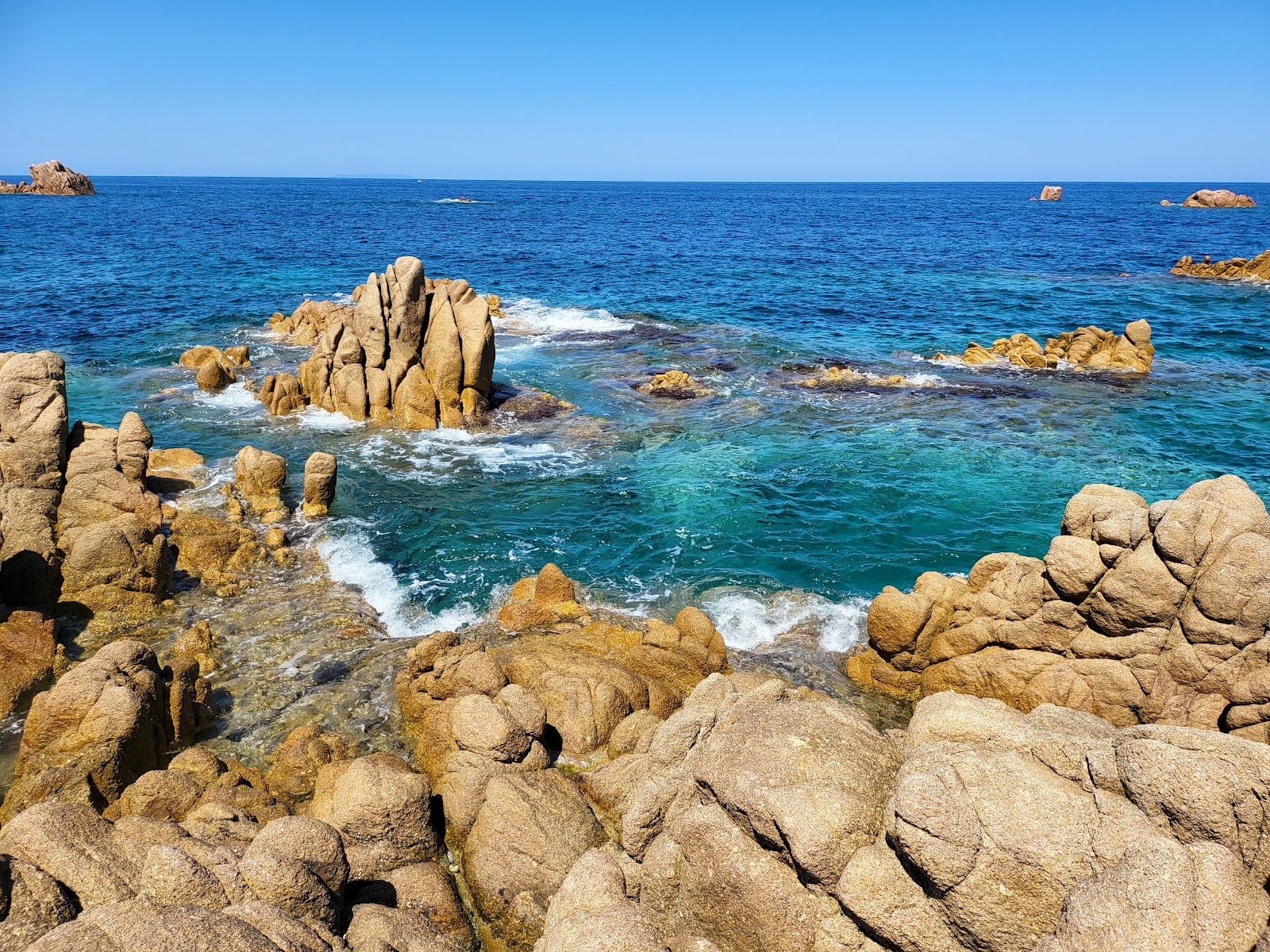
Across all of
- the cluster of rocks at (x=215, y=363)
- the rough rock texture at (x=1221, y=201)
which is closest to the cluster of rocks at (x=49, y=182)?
the cluster of rocks at (x=215, y=363)

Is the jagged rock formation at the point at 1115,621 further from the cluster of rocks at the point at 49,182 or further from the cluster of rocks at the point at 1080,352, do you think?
the cluster of rocks at the point at 49,182

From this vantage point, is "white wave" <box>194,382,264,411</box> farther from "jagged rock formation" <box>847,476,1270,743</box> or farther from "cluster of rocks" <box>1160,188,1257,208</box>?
"cluster of rocks" <box>1160,188,1257,208</box>

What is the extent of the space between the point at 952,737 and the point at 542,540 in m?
14.7

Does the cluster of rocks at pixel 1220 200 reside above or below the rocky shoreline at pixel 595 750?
above

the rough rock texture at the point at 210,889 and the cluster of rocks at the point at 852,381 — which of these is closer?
the rough rock texture at the point at 210,889

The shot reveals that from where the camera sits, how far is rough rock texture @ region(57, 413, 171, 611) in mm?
18016

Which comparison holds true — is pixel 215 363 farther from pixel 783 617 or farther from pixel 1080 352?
pixel 1080 352

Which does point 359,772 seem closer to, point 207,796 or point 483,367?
point 207,796

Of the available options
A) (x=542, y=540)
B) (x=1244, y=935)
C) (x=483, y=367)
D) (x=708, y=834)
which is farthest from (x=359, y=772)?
(x=483, y=367)

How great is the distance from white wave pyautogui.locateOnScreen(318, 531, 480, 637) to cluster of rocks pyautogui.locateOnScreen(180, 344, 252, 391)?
17626 millimetres

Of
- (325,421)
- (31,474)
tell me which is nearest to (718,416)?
(325,421)

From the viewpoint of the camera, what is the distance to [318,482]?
23406 mm

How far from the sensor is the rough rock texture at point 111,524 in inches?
709

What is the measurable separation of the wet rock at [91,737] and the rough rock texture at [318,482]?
407 inches
